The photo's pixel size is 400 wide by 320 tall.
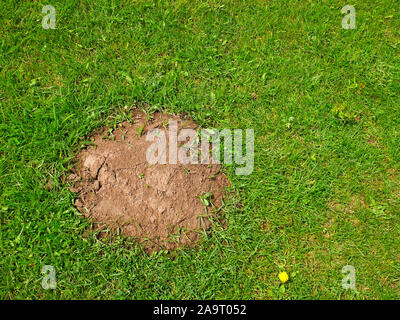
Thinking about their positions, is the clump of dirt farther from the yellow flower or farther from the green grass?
the yellow flower

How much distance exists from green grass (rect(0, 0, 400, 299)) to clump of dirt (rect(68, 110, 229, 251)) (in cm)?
13

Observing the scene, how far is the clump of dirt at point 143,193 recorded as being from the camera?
106 inches

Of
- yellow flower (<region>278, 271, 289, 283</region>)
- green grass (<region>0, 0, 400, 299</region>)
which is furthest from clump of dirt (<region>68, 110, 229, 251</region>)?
yellow flower (<region>278, 271, 289, 283</region>)

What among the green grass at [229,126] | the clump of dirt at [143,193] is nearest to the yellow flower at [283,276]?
the green grass at [229,126]

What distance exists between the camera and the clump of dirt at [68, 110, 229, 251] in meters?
2.69

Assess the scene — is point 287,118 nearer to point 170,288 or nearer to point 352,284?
point 352,284

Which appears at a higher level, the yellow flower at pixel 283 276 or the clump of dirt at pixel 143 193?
the clump of dirt at pixel 143 193

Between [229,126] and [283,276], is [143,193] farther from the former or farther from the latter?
[283,276]

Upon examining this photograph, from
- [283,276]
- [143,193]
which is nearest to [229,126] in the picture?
[143,193]

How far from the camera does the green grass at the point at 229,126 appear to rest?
265 cm

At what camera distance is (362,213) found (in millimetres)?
2922

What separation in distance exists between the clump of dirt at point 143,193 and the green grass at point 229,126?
0.13 meters

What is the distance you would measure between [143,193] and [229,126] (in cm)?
106

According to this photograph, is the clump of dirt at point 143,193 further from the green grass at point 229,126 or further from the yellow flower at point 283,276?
the yellow flower at point 283,276
